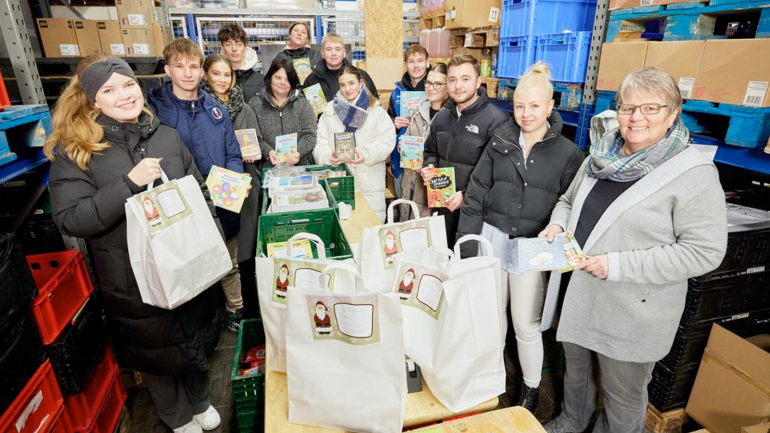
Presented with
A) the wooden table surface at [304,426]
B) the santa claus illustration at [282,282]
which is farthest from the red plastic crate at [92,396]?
the santa claus illustration at [282,282]

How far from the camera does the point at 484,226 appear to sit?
2.61 meters

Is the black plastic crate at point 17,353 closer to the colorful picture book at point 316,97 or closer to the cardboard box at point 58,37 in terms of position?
the colorful picture book at point 316,97

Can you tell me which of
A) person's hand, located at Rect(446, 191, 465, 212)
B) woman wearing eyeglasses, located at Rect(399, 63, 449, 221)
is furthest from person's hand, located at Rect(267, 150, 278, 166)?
person's hand, located at Rect(446, 191, 465, 212)

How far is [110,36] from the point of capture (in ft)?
13.9

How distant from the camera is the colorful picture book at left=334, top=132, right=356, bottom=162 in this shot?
3254 mm

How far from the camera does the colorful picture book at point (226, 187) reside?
2.39m

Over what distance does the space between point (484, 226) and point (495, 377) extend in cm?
117

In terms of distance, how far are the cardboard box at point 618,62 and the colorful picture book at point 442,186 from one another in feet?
3.69

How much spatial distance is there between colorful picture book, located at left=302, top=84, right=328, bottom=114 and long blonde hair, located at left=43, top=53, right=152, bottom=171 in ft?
7.25

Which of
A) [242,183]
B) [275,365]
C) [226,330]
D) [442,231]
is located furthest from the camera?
[226,330]

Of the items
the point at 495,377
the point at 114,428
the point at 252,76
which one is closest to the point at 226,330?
the point at 114,428

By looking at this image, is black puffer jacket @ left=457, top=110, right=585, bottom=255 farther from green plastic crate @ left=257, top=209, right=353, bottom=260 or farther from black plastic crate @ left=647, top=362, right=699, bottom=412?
black plastic crate @ left=647, top=362, right=699, bottom=412

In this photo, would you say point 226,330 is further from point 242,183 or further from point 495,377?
point 495,377

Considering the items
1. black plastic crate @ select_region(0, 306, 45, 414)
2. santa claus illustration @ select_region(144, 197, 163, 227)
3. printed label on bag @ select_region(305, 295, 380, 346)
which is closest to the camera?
printed label on bag @ select_region(305, 295, 380, 346)
